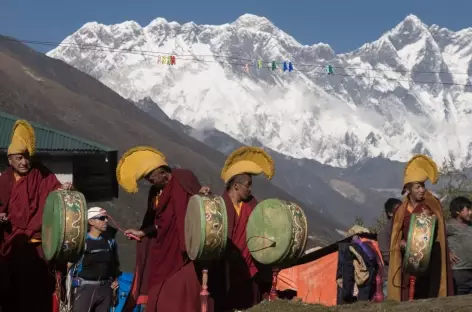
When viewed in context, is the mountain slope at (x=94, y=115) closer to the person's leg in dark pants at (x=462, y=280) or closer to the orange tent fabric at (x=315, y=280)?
the orange tent fabric at (x=315, y=280)

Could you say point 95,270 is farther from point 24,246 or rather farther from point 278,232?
point 278,232

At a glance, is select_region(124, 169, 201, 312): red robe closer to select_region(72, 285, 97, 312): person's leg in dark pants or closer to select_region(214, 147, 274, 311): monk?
select_region(214, 147, 274, 311): monk

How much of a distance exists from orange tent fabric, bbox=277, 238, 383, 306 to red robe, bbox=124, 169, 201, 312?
168 inches

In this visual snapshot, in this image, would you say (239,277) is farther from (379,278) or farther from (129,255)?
(129,255)

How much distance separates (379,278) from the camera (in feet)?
30.1

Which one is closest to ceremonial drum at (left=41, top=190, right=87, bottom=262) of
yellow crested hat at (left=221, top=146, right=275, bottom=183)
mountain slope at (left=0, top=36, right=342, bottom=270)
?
yellow crested hat at (left=221, top=146, right=275, bottom=183)

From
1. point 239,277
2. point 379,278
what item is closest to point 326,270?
point 379,278

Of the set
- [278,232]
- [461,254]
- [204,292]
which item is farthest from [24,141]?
[461,254]

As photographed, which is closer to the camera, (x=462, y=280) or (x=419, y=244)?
(x=419, y=244)

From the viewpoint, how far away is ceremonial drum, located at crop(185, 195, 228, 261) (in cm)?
703

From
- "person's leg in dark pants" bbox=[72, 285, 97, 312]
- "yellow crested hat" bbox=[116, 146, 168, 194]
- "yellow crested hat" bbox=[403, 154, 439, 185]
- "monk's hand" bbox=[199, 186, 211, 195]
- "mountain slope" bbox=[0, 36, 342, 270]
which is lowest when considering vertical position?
"person's leg in dark pants" bbox=[72, 285, 97, 312]

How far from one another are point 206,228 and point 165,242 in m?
0.73

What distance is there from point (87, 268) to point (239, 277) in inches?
56.7

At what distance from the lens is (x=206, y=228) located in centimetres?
702
